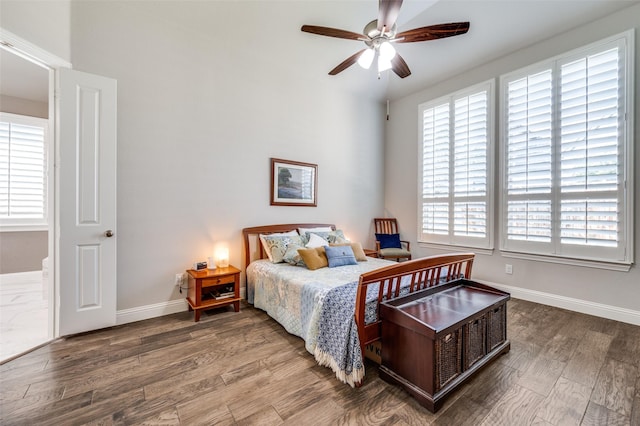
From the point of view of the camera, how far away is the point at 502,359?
2180mm

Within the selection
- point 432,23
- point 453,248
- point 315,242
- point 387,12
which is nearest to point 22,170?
point 315,242

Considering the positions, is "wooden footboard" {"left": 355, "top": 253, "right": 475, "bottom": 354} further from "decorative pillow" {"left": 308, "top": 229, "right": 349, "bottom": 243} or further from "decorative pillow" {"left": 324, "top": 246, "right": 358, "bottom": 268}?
"decorative pillow" {"left": 308, "top": 229, "right": 349, "bottom": 243}

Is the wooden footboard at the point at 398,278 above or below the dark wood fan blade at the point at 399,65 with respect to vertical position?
below

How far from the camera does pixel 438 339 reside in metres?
1.61

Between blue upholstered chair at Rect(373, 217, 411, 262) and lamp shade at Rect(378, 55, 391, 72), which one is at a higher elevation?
lamp shade at Rect(378, 55, 391, 72)

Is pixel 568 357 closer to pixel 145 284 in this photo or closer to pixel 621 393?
pixel 621 393

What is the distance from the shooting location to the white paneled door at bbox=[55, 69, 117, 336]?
246 centimetres

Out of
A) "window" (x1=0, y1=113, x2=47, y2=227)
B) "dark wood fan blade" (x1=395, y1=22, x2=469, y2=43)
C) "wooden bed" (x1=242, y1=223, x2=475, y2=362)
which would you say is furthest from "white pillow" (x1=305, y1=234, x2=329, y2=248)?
"window" (x1=0, y1=113, x2=47, y2=227)

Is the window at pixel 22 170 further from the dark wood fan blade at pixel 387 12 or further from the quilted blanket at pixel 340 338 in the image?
the dark wood fan blade at pixel 387 12

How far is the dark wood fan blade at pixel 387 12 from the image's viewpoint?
2054 millimetres

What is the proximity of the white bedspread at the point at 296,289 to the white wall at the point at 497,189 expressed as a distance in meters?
1.91

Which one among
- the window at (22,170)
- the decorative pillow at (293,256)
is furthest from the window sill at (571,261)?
the window at (22,170)

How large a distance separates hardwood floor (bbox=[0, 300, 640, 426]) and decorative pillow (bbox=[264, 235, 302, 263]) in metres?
0.95

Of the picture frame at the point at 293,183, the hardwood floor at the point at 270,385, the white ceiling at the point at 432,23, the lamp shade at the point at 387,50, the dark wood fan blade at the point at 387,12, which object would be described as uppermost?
the white ceiling at the point at 432,23
